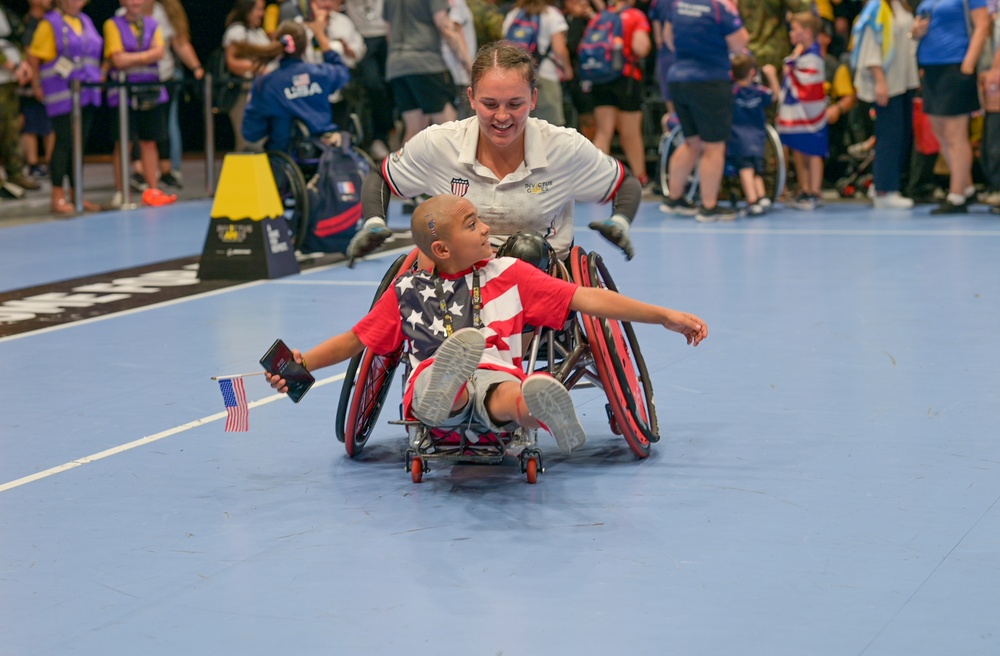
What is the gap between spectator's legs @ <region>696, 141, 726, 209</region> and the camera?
444 inches

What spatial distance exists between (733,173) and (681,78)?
138 cm

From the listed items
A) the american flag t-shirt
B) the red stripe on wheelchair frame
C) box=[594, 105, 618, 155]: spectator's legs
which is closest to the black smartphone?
the american flag t-shirt

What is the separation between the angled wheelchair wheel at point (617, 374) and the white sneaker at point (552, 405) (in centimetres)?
57

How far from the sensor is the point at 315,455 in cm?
490

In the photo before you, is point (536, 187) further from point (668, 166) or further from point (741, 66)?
point (668, 166)

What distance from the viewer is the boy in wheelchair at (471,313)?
4.18 m

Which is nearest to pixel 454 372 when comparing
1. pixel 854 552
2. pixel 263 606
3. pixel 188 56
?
pixel 263 606

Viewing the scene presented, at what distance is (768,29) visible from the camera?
1255cm

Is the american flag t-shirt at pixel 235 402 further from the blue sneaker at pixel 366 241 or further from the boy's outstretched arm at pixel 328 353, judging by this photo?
the blue sneaker at pixel 366 241

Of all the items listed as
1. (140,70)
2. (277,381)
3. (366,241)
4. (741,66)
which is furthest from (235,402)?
(140,70)

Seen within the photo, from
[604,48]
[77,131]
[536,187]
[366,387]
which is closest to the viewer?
[366,387]

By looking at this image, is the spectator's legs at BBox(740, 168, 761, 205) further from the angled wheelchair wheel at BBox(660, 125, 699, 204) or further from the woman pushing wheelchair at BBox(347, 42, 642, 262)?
the woman pushing wheelchair at BBox(347, 42, 642, 262)

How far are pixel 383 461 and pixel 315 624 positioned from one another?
1.51 metres

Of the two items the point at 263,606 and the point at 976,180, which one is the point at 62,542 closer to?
the point at 263,606
